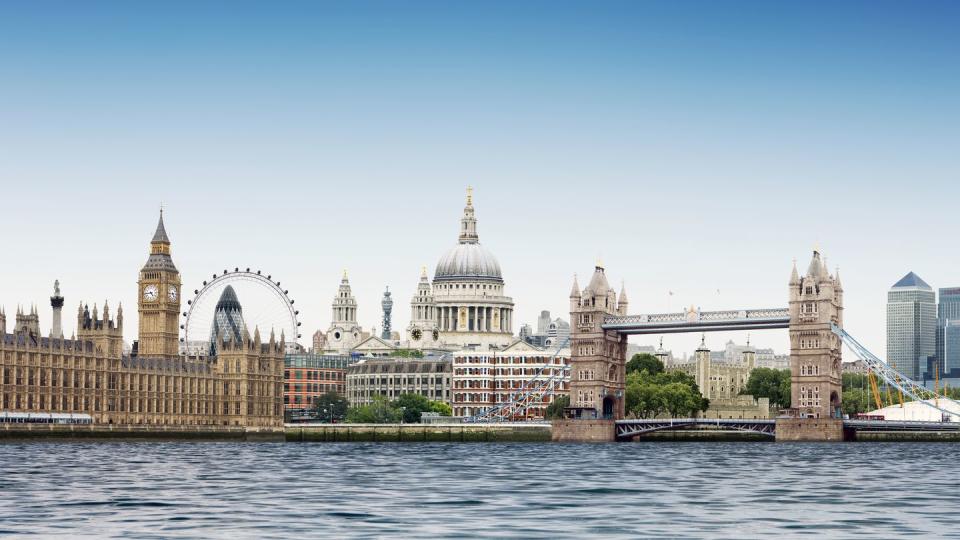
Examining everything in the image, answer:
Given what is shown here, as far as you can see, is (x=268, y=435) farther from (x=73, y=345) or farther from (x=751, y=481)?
(x=751, y=481)

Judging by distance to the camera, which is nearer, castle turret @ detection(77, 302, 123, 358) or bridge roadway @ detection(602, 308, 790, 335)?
bridge roadway @ detection(602, 308, 790, 335)

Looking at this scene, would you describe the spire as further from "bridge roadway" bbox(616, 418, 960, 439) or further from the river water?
the river water

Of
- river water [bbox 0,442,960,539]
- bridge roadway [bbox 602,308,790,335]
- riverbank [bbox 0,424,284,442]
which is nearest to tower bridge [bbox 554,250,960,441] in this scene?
bridge roadway [bbox 602,308,790,335]

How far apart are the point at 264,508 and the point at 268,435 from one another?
4965 inches

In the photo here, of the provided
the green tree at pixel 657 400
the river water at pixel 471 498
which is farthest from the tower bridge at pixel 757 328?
the river water at pixel 471 498

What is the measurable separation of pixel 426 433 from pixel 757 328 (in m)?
34.2

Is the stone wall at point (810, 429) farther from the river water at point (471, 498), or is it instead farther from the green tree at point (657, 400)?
the river water at point (471, 498)

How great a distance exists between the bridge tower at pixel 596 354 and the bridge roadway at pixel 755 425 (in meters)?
6.93

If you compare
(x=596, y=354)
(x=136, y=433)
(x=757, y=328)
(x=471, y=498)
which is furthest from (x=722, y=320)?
(x=471, y=498)

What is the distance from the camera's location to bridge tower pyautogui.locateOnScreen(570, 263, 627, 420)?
180 m

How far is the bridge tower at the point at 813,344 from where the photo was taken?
16850cm

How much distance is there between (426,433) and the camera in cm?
17675

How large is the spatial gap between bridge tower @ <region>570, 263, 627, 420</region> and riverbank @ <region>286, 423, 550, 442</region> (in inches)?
210

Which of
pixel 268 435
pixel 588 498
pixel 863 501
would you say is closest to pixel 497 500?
pixel 588 498
